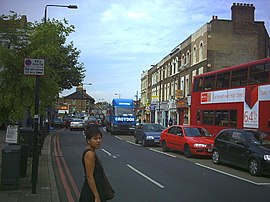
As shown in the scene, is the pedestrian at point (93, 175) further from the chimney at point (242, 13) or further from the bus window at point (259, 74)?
the chimney at point (242, 13)

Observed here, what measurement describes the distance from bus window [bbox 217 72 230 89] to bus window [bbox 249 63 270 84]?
6.87 ft

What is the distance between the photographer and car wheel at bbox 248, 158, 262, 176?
1198cm

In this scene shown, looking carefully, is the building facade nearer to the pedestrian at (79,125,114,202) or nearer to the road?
the road

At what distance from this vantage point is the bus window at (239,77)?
17.3 meters

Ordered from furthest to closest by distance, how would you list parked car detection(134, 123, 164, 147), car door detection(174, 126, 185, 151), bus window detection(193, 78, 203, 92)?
parked car detection(134, 123, 164, 147)
bus window detection(193, 78, 203, 92)
car door detection(174, 126, 185, 151)

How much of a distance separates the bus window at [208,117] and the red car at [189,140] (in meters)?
1.72

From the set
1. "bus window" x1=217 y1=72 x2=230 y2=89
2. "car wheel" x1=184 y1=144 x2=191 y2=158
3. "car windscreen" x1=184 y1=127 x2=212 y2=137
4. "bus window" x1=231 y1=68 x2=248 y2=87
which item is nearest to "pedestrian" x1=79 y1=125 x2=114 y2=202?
"car wheel" x1=184 y1=144 x2=191 y2=158

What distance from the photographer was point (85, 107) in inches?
5207

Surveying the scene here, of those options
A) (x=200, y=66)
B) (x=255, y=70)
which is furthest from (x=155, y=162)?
(x=200, y=66)

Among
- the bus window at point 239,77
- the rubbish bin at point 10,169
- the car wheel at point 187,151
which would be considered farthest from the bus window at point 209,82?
the rubbish bin at point 10,169

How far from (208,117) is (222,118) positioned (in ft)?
5.63

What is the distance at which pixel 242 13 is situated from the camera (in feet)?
129

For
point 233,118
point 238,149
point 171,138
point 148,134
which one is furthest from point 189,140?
point 148,134

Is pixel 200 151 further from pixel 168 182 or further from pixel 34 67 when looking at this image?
pixel 34 67
